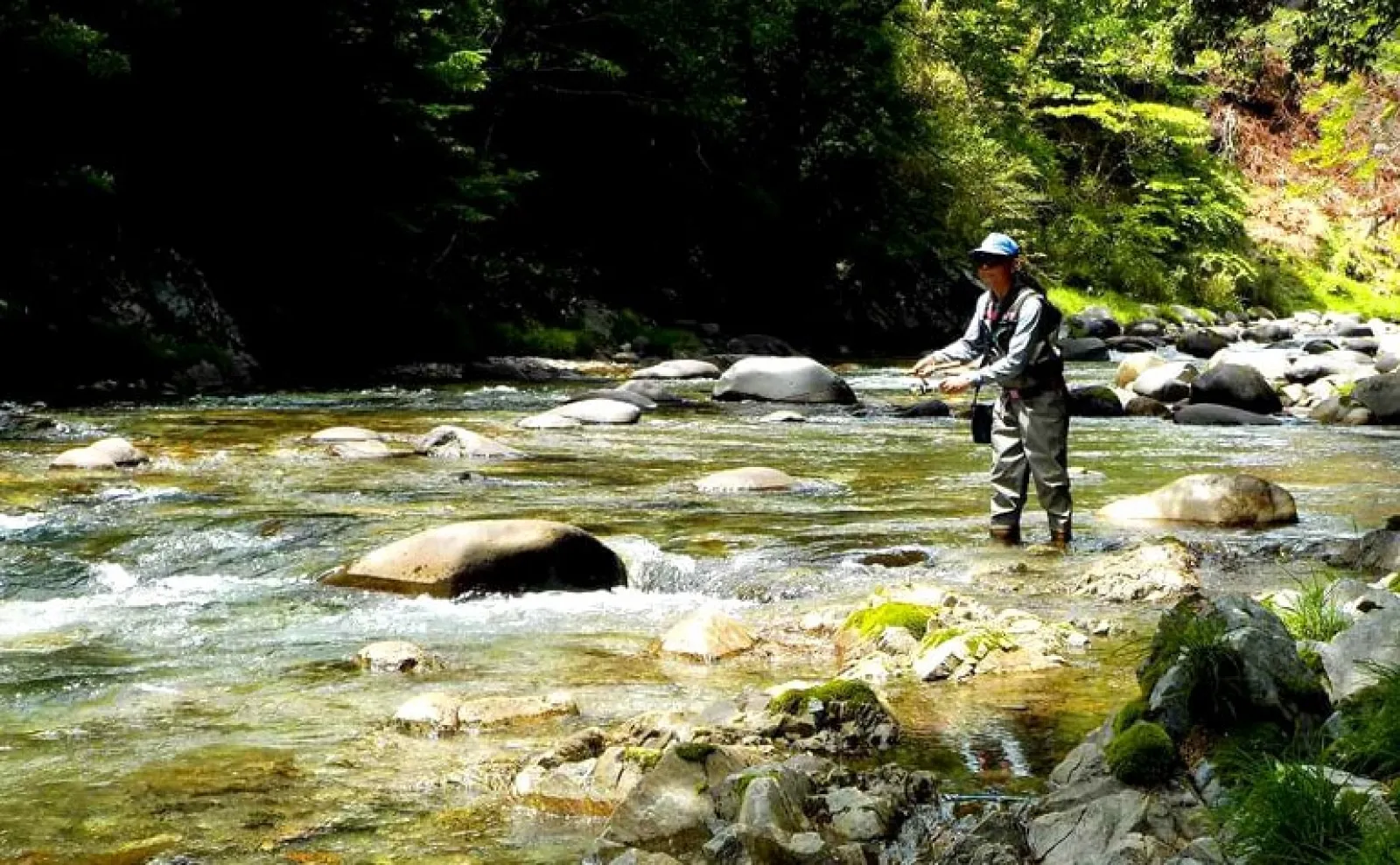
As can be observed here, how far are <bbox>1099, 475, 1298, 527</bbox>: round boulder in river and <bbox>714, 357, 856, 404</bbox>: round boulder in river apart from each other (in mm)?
7919

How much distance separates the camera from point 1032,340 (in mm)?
7543

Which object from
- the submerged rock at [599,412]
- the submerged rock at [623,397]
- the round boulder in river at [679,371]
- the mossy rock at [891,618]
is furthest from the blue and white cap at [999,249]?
the round boulder in river at [679,371]

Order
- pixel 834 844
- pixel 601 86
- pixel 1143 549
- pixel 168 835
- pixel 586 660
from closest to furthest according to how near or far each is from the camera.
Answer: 1. pixel 834 844
2. pixel 168 835
3. pixel 586 660
4. pixel 1143 549
5. pixel 601 86

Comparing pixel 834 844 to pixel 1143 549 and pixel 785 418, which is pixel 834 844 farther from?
pixel 785 418

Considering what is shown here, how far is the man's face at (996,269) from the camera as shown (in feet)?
24.8

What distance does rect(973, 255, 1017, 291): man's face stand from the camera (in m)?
7.57

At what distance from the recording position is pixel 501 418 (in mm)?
14844

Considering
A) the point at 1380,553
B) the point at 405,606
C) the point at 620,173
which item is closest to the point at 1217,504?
the point at 1380,553

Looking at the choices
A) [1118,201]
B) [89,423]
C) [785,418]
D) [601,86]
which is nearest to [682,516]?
[785,418]

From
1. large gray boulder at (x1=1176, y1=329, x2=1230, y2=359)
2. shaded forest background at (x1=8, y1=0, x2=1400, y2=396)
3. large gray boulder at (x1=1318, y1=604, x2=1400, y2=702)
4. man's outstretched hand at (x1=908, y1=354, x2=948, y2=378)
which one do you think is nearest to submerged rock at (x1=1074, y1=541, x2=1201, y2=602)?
man's outstretched hand at (x1=908, y1=354, x2=948, y2=378)

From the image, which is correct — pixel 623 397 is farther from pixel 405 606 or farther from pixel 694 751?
pixel 694 751

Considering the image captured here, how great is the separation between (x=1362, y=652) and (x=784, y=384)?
13.3 meters

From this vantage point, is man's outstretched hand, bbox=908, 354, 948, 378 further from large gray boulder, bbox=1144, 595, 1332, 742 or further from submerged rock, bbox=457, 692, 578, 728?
large gray boulder, bbox=1144, 595, 1332, 742

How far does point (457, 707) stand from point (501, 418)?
1010 cm
